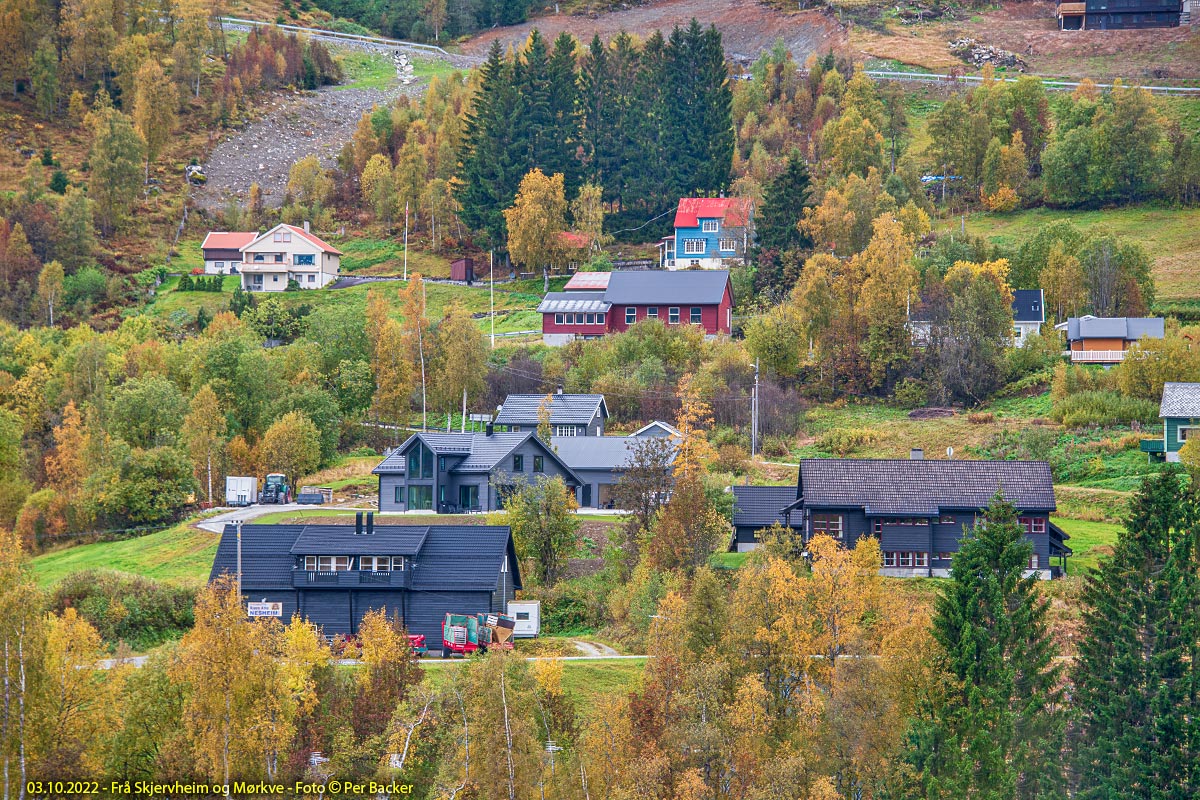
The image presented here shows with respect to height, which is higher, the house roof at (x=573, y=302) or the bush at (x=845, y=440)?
the house roof at (x=573, y=302)

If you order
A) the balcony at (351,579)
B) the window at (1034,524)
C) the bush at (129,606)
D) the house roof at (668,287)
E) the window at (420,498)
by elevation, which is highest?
the house roof at (668,287)

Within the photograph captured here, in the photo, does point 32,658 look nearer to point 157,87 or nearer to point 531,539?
point 531,539

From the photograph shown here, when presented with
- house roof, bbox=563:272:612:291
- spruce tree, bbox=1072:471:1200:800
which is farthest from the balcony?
house roof, bbox=563:272:612:291

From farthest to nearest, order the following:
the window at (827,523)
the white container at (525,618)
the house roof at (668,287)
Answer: the house roof at (668,287) < the window at (827,523) < the white container at (525,618)

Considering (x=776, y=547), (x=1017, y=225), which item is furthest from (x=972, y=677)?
(x=1017, y=225)

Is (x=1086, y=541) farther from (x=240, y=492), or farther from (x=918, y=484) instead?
(x=240, y=492)

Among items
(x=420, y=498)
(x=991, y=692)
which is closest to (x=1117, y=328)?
(x=420, y=498)

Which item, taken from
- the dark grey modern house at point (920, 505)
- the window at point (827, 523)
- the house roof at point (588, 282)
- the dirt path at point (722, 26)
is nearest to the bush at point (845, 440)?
the dark grey modern house at point (920, 505)

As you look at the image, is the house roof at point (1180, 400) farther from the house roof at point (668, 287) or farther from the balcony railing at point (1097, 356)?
the house roof at point (668, 287)

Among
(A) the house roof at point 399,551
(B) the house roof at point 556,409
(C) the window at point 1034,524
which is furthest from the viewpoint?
(B) the house roof at point 556,409
